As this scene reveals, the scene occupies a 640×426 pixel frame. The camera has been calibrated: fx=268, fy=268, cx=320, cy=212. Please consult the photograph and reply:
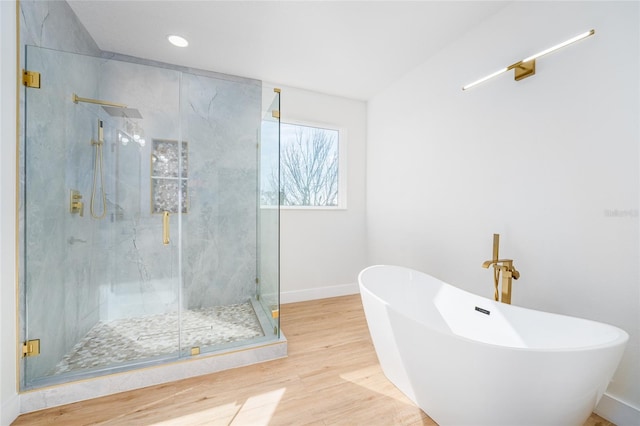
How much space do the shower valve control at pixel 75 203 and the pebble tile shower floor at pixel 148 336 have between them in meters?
0.91

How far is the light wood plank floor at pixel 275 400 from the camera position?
1.45 m

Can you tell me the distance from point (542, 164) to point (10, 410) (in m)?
3.37

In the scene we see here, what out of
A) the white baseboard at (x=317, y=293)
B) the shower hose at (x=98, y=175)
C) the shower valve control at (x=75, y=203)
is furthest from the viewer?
the white baseboard at (x=317, y=293)

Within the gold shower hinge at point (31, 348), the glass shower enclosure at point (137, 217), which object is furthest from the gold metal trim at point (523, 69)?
the gold shower hinge at point (31, 348)

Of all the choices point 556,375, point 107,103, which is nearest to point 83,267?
point 107,103

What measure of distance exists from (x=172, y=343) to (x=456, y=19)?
3.23 m

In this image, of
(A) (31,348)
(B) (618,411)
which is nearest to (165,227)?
(A) (31,348)

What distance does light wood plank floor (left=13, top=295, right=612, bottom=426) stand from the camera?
145 centimetres

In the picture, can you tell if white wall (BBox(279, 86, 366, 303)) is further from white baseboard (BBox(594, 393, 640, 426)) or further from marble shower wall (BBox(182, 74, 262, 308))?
white baseboard (BBox(594, 393, 640, 426))

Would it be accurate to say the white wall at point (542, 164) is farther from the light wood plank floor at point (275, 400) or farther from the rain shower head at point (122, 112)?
the rain shower head at point (122, 112)

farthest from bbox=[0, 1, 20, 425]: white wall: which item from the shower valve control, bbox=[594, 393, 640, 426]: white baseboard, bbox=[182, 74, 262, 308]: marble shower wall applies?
bbox=[594, 393, 640, 426]: white baseboard

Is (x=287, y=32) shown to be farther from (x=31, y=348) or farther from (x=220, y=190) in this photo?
(x=31, y=348)

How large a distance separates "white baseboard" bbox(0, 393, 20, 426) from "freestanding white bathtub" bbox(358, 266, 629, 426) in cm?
199

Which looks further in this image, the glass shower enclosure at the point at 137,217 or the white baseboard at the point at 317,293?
the white baseboard at the point at 317,293
